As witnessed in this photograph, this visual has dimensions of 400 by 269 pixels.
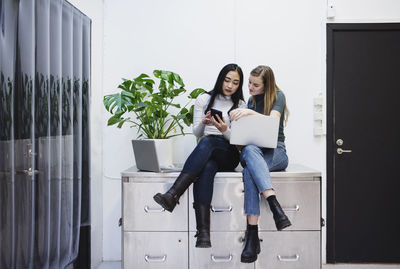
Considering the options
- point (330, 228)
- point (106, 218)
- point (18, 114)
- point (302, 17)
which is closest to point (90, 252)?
point (106, 218)

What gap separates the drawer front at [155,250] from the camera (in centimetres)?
239

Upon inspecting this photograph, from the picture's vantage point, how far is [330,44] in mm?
3061

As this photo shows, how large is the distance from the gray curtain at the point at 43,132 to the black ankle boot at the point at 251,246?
1.08 metres

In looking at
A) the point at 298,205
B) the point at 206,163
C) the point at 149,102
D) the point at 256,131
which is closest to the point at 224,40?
the point at 149,102

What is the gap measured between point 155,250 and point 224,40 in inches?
65.4

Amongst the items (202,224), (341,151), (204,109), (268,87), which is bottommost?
(202,224)

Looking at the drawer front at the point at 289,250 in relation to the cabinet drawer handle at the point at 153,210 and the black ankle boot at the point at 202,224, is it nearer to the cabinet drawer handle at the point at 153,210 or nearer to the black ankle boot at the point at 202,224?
the black ankle boot at the point at 202,224

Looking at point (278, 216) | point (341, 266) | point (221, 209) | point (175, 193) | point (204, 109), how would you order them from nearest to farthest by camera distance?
point (278, 216) → point (175, 193) → point (221, 209) → point (204, 109) → point (341, 266)

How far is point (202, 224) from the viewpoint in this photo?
7.43 ft

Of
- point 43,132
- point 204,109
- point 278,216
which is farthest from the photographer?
point 204,109

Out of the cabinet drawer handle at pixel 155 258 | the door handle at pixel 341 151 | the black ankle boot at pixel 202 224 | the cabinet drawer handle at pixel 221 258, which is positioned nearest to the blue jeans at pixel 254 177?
the black ankle boot at pixel 202 224

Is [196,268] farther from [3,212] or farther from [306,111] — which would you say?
[306,111]

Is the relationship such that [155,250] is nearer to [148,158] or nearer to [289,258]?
[148,158]

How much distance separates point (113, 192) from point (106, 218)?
0.71 feet
